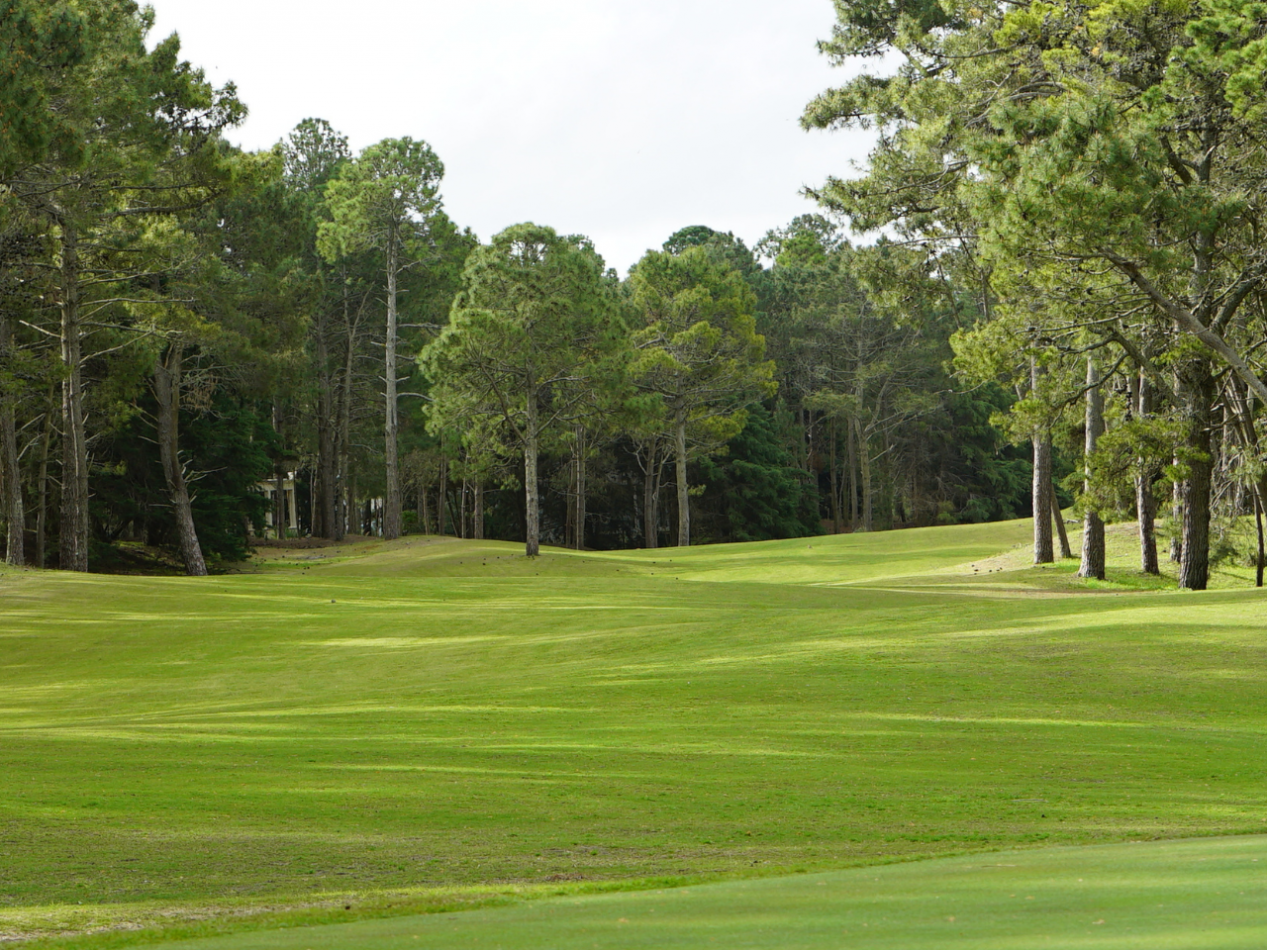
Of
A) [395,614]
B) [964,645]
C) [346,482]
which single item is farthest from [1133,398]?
[346,482]

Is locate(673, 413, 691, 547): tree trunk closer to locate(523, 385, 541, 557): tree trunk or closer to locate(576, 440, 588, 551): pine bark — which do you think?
locate(576, 440, 588, 551): pine bark

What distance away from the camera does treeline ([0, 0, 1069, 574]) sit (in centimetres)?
3089

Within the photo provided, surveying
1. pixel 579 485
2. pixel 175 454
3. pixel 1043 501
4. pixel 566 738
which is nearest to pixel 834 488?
pixel 579 485

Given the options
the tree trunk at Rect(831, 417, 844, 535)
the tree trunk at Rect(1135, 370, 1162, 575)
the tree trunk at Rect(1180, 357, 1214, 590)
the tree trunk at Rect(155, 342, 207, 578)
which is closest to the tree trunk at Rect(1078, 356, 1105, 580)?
the tree trunk at Rect(1135, 370, 1162, 575)

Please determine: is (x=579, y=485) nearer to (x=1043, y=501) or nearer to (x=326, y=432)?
(x=326, y=432)

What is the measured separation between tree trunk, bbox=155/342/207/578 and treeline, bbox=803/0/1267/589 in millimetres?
21471

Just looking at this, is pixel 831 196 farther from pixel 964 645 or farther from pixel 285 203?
pixel 285 203

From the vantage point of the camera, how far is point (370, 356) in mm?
59531

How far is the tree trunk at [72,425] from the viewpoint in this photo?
103 feet

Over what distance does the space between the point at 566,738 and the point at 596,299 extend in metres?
29.4

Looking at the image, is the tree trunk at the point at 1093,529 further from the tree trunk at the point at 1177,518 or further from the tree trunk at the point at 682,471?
the tree trunk at the point at 682,471

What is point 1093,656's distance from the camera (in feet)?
59.0

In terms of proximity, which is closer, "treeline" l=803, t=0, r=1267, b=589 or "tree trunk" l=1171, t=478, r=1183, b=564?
"treeline" l=803, t=0, r=1267, b=589

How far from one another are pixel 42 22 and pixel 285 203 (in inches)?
1066
